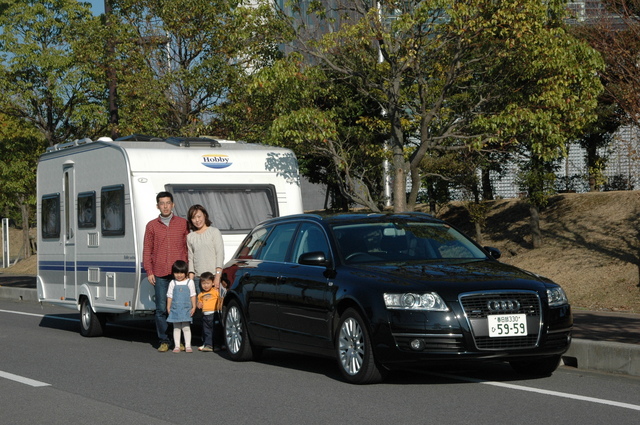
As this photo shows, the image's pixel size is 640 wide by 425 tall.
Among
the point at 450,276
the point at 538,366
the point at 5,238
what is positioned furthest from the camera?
the point at 5,238

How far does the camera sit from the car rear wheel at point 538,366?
9766 mm

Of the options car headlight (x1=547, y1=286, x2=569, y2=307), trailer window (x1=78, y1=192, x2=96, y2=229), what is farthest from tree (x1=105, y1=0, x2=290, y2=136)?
car headlight (x1=547, y1=286, x2=569, y2=307)

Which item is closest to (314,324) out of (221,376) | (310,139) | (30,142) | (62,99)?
(221,376)

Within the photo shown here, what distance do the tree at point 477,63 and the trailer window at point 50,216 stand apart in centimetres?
511

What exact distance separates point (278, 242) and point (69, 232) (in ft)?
18.6

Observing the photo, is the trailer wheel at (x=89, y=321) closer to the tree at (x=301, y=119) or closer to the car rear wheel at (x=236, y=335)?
the car rear wheel at (x=236, y=335)

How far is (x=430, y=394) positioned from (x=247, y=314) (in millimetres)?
3194

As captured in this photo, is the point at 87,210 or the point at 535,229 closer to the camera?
the point at 87,210

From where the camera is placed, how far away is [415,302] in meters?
8.97

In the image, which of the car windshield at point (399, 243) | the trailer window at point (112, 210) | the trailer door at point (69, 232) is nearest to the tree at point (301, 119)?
the trailer door at point (69, 232)

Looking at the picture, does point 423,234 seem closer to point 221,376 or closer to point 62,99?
point 221,376

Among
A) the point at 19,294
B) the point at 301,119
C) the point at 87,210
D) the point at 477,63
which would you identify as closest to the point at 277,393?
the point at 87,210

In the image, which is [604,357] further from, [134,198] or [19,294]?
[19,294]

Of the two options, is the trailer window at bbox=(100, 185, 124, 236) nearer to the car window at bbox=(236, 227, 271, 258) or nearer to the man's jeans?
the man's jeans
